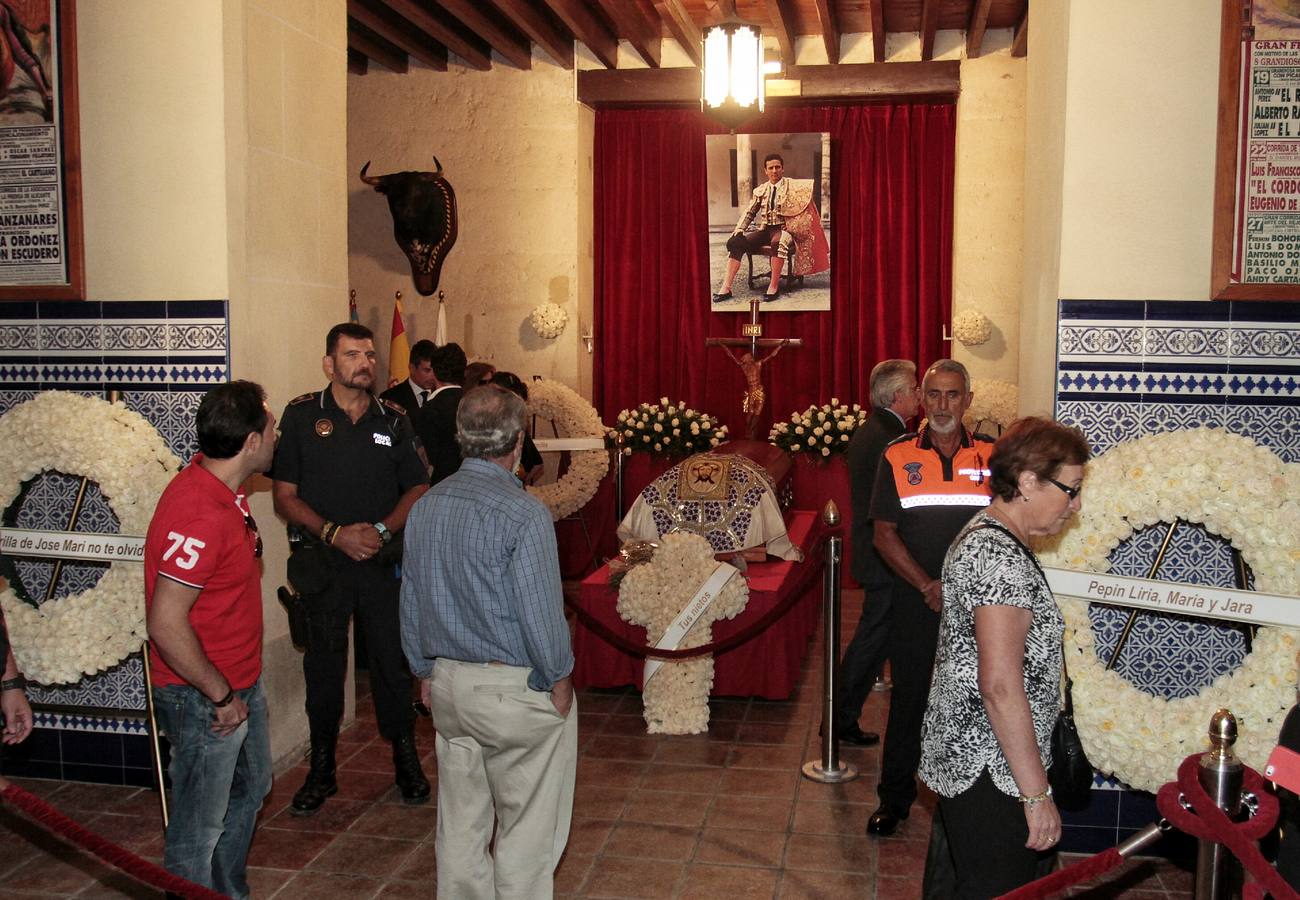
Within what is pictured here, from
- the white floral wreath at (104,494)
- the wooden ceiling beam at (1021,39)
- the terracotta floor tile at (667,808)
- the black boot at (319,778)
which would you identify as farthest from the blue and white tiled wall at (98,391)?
the wooden ceiling beam at (1021,39)

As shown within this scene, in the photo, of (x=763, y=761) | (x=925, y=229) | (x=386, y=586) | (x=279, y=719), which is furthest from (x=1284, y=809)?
(x=925, y=229)

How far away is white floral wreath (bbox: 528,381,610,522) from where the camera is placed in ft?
29.4

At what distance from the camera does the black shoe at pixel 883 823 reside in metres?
4.42

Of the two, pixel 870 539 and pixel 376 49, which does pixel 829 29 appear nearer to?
pixel 376 49

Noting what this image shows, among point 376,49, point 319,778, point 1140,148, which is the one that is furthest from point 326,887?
point 376,49

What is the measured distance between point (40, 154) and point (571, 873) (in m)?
3.51

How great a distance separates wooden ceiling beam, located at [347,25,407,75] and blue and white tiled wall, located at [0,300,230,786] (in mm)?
5036

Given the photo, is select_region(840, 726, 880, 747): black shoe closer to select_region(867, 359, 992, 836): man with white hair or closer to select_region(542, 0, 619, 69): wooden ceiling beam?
select_region(867, 359, 992, 836): man with white hair

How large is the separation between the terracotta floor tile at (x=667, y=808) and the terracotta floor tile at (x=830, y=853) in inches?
16.1

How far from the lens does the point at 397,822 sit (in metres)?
4.56

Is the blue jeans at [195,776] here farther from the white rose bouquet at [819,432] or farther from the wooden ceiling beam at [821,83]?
the wooden ceiling beam at [821,83]

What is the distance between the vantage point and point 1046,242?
4.51m

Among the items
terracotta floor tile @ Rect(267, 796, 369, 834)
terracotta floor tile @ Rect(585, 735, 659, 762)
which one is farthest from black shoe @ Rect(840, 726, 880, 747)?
terracotta floor tile @ Rect(267, 796, 369, 834)

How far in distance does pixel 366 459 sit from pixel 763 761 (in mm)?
2125
